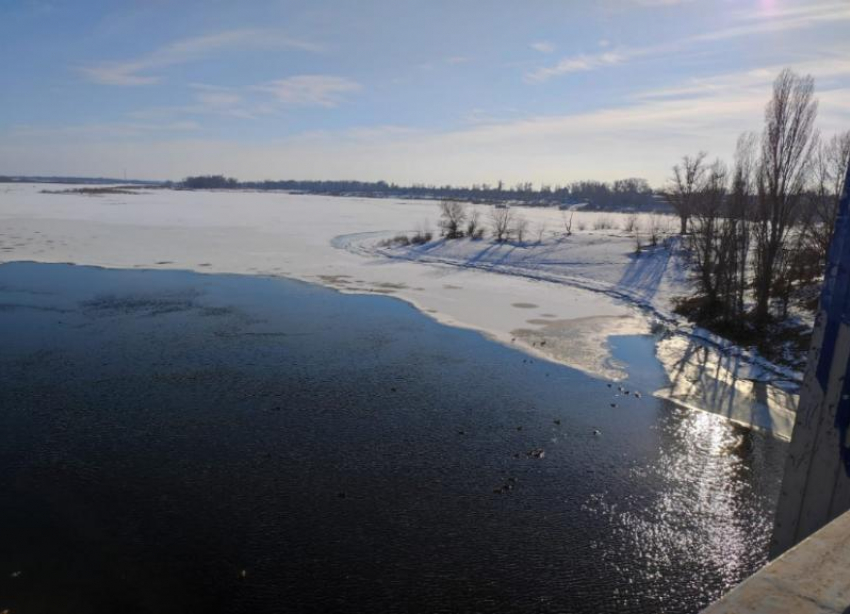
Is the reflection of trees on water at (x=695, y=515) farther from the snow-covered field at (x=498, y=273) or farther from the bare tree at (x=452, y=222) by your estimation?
the bare tree at (x=452, y=222)

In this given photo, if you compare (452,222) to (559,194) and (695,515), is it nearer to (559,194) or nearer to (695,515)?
(695,515)

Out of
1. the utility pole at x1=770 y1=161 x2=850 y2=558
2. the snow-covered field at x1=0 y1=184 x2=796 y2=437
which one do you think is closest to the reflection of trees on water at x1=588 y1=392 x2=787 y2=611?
the snow-covered field at x1=0 y1=184 x2=796 y2=437

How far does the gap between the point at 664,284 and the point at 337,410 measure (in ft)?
67.7

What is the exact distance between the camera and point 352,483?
7922 mm

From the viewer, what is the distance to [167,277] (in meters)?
23.4

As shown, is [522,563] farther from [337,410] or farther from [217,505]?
[337,410]

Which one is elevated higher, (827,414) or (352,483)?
(827,414)

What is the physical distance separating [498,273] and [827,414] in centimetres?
2766

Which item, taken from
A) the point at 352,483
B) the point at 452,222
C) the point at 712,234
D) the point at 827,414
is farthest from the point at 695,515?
the point at 452,222

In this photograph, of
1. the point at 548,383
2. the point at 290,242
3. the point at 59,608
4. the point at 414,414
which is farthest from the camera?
the point at 290,242

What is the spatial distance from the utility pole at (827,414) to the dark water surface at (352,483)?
137 inches

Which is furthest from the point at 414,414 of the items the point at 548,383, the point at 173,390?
the point at 173,390

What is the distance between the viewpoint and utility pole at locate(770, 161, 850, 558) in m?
2.65

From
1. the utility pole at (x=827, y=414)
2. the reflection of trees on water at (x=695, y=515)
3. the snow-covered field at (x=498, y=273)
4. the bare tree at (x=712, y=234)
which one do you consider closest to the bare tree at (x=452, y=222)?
the snow-covered field at (x=498, y=273)
